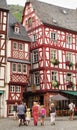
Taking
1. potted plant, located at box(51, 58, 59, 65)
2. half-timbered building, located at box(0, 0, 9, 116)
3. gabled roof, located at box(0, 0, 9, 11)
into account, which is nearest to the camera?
half-timbered building, located at box(0, 0, 9, 116)

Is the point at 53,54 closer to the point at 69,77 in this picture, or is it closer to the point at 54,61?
the point at 54,61

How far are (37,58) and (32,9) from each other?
7.08 m

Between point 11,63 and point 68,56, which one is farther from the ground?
point 68,56

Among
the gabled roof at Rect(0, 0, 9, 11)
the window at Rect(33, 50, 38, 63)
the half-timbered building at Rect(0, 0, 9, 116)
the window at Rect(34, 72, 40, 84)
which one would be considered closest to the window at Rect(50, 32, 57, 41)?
the window at Rect(33, 50, 38, 63)

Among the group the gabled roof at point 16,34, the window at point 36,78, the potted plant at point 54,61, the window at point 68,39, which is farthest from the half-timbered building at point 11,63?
the window at point 68,39

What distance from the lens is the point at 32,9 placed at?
46531 millimetres

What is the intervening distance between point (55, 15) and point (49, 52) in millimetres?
6678

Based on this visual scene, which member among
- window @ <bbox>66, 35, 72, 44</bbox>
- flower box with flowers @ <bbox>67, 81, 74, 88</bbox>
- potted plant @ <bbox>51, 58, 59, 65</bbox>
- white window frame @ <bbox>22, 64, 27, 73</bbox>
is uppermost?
window @ <bbox>66, 35, 72, 44</bbox>

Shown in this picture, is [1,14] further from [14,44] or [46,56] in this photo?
[46,56]

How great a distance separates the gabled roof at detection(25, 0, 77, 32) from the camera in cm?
4556

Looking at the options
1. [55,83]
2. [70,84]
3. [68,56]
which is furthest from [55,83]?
[68,56]

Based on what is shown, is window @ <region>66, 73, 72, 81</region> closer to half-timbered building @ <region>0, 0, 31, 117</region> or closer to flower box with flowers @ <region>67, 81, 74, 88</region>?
Answer: flower box with flowers @ <region>67, 81, 74, 88</region>

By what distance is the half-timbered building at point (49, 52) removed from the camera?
43125mm

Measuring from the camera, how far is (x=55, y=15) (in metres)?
47.8
